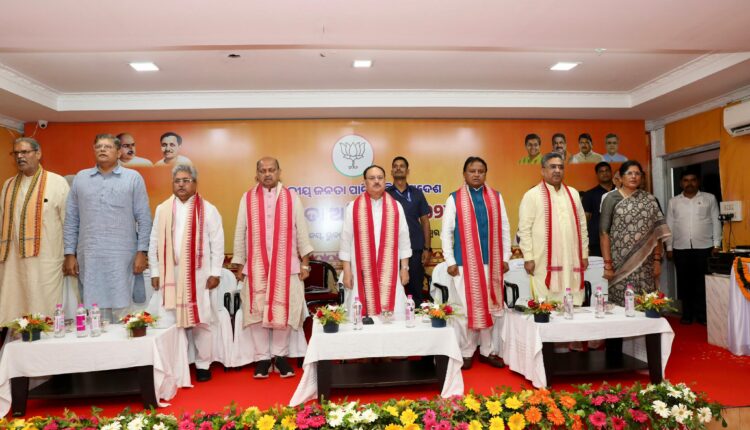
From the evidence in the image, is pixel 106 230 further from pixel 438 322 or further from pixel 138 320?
pixel 438 322

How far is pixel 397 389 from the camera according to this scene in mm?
3861

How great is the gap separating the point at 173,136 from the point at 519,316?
5072 mm

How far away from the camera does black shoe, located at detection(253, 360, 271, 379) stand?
4289 mm

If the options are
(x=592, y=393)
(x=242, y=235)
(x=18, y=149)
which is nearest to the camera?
(x=592, y=393)

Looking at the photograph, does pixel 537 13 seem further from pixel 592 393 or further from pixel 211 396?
pixel 211 396

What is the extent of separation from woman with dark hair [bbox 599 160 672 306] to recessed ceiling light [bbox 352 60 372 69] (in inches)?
105

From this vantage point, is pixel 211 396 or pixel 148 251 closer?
pixel 211 396

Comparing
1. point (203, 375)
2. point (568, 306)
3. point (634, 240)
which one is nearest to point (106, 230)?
point (203, 375)

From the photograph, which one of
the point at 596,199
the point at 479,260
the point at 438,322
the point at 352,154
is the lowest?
the point at 438,322

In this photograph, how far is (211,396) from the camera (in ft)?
12.7

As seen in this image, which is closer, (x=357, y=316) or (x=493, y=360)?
(x=357, y=316)

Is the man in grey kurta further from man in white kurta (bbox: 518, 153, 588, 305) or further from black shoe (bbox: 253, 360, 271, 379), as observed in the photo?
man in white kurta (bbox: 518, 153, 588, 305)

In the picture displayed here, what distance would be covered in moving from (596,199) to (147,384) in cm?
584

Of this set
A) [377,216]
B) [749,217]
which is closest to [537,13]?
[377,216]
